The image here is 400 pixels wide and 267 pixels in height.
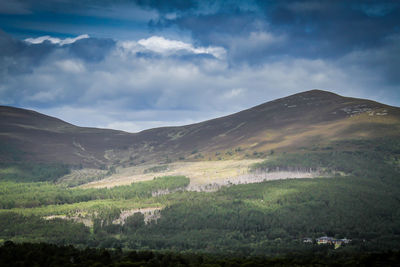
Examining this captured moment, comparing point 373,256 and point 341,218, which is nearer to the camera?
point 373,256

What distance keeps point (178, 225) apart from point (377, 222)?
91.8m

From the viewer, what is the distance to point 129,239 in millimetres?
183625

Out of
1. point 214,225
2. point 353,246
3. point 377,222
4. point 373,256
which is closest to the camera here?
point 373,256

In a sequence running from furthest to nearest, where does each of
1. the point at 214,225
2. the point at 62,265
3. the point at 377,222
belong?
the point at 214,225, the point at 377,222, the point at 62,265

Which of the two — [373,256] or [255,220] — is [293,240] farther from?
[373,256]

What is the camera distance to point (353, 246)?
151m

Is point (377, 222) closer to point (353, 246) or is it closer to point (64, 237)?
point (353, 246)

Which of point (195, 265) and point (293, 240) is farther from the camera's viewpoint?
point (293, 240)

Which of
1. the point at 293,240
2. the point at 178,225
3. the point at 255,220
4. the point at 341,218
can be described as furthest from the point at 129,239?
the point at 341,218

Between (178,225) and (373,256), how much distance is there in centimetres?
10881

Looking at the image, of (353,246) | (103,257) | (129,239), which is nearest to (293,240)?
(353,246)

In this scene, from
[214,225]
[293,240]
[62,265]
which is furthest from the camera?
[214,225]

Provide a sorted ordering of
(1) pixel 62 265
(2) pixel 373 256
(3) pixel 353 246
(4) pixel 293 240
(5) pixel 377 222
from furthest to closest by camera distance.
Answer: (5) pixel 377 222
(4) pixel 293 240
(3) pixel 353 246
(2) pixel 373 256
(1) pixel 62 265

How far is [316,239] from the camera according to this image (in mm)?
169500
